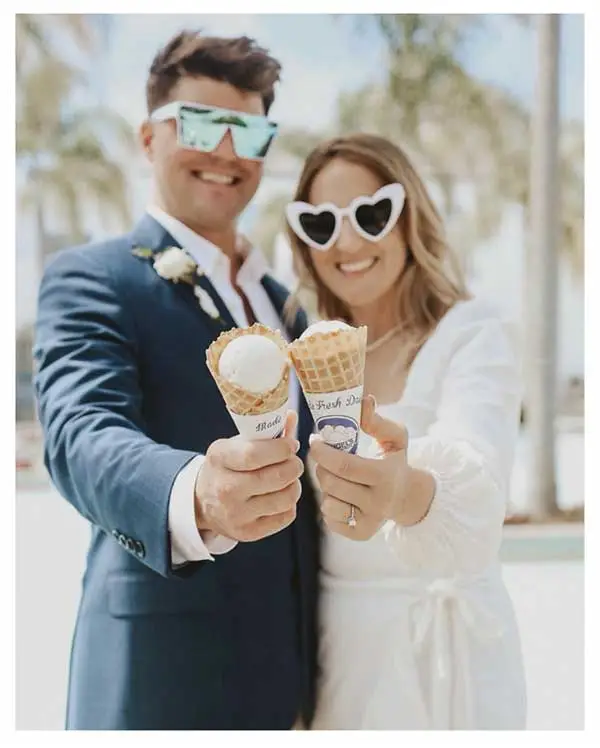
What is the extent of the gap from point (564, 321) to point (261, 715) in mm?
1457

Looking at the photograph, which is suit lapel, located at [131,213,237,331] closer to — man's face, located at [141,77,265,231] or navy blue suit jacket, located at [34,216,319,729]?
navy blue suit jacket, located at [34,216,319,729]

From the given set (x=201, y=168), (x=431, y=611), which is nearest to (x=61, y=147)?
(x=201, y=168)

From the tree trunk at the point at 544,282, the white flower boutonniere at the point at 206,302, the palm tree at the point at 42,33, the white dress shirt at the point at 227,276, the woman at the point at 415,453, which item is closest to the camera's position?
the woman at the point at 415,453

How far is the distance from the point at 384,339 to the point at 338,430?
0.77 metres

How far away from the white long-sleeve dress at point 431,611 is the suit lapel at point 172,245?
0.48 metres

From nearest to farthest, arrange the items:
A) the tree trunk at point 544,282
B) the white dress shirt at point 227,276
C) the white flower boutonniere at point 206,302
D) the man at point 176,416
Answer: the man at point 176,416 < the white flower boutonniere at point 206,302 < the white dress shirt at point 227,276 < the tree trunk at point 544,282

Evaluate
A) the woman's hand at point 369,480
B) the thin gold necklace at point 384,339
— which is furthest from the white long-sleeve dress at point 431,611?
the woman's hand at point 369,480

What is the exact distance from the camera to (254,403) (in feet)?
4.42

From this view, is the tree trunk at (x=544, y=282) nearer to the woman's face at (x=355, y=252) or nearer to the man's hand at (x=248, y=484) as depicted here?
the woman's face at (x=355, y=252)

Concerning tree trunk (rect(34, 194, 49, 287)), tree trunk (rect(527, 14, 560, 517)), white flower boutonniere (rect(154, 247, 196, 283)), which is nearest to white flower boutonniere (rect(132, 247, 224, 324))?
white flower boutonniere (rect(154, 247, 196, 283))

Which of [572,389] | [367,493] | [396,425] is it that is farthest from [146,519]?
[572,389]

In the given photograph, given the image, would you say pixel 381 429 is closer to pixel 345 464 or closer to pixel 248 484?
pixel 345 464

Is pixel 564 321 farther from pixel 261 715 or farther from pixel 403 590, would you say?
pixel 261 715

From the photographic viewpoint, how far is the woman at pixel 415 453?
6.16ft
